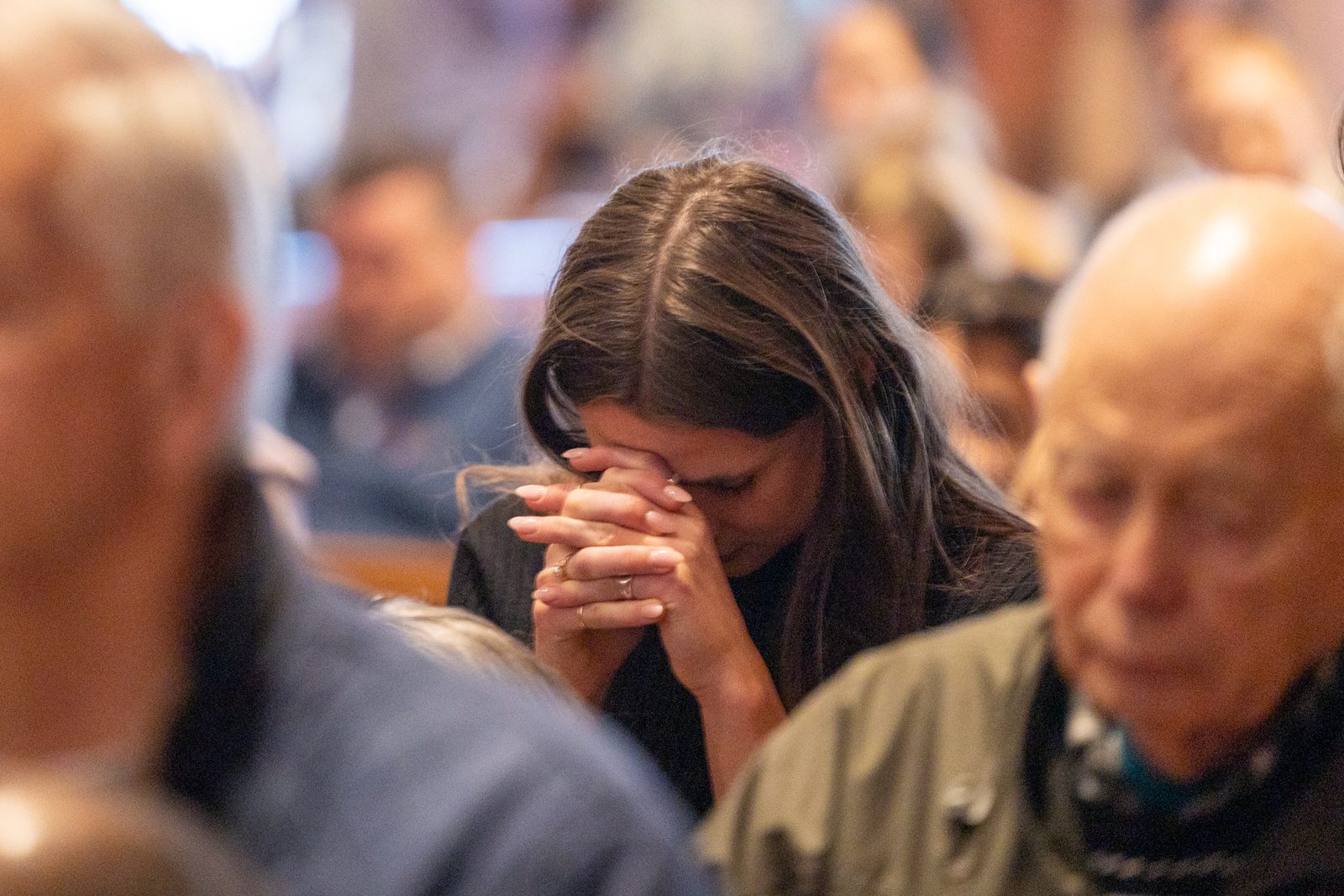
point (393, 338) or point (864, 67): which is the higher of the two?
point (864, 67)

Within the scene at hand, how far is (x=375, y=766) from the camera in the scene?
121 centimetres

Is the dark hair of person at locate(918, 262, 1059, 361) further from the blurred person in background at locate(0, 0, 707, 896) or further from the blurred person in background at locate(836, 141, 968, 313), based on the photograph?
the blurred person in background at locate(0, 0, 707, 896)

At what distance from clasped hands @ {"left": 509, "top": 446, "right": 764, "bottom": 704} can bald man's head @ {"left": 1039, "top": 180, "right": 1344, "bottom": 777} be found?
31.1 inches

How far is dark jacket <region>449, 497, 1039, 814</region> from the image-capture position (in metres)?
2.06

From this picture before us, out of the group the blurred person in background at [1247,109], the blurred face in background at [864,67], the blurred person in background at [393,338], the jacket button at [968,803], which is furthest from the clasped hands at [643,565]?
the blurred face in background at [864,67]

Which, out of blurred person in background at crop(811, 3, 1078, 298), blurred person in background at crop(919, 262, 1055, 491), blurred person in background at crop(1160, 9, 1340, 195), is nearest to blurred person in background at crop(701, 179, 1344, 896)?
blurred person in background at crop(811, 3, 1078, 298)

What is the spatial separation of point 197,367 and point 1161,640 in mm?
717

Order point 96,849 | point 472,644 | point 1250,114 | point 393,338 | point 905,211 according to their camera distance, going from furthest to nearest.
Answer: point 393,338
point 1250,114
point 905,211
point 472,644
point 96,849

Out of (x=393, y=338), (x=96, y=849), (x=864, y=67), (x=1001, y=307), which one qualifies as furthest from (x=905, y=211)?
(x=96, y=849)

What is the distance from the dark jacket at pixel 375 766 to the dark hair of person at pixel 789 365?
0.76 meters

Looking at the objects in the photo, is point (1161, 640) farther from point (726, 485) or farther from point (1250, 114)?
point (1250, 114)

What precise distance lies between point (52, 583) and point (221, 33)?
7086 mm

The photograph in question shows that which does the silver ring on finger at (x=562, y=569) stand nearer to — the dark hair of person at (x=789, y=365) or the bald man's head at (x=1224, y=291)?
the dark hair of person at (x=789, y=365)

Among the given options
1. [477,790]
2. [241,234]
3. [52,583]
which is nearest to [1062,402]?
[477,790]
